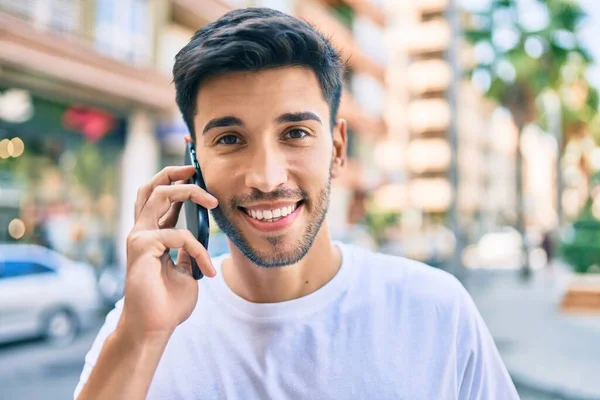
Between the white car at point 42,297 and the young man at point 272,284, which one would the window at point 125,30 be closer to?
the white car at point 42,297

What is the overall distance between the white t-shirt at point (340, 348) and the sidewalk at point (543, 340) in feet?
17.5

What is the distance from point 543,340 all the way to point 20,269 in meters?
7.99

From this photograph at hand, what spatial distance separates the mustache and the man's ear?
0.27m

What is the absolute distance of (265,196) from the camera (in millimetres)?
1401

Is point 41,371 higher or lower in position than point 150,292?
lower

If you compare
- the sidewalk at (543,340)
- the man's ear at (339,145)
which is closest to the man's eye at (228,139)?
the man's ear at (339,145)

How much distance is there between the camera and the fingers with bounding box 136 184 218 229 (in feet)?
4.60

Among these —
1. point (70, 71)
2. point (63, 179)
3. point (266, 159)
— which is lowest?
point (266, 159)

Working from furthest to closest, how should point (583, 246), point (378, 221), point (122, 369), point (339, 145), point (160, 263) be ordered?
point (378, 221)
point (583, 246)
point (339, 145)
point (160, 263)
point (122, 369)

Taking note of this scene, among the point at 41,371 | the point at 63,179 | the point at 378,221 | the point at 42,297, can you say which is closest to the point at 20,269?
the point at 42,297

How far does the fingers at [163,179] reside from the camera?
1.47 meters

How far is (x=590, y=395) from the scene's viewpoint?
19.2 feet

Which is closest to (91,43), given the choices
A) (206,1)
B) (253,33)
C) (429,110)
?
(206,1)

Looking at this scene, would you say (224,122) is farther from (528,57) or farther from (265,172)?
(528,57)
